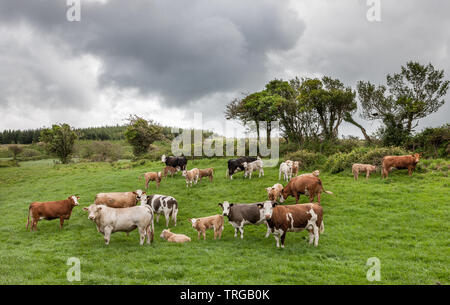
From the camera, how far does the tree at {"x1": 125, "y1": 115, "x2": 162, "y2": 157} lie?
159 ft

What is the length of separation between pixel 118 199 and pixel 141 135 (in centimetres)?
3553

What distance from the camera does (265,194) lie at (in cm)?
1791

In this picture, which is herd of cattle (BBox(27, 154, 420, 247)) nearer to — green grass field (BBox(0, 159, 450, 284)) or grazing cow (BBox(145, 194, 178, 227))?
grazing cow (BBox(145, 194, 178, 227))

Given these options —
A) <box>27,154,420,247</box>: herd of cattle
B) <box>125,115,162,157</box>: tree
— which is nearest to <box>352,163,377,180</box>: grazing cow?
<box>27,154,420,247</box>: herd of cattle

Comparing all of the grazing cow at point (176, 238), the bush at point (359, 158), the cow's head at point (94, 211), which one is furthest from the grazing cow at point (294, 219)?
the bush at point (359, 158)

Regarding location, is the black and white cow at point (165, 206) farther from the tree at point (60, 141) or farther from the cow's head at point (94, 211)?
the tree at point (60, 141)

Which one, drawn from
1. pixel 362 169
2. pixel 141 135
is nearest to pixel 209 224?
pixel 362 169

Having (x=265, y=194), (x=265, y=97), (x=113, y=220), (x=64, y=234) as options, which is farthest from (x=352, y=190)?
(x=265, y=97)

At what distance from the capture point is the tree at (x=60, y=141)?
5166cm

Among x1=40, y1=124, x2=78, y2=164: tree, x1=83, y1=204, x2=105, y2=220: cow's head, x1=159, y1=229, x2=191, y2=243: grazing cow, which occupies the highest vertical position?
x1=40, y1=124, x2=78, y2=164: tree

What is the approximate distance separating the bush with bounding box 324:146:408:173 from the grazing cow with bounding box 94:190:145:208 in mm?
16270
